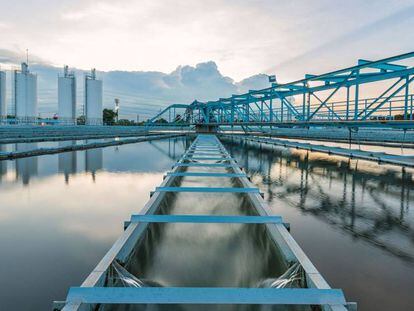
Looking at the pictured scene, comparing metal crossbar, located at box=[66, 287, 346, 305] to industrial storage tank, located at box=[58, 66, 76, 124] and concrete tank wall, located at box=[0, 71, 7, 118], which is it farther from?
concrete tank wall, located at box=[0, 71, 7, 118]

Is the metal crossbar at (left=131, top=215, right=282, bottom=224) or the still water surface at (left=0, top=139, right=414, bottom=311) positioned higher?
the metal crossbar at (left=131, top=215, right=282, bottom=224)

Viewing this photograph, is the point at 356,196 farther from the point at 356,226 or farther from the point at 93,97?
the point at 93,97

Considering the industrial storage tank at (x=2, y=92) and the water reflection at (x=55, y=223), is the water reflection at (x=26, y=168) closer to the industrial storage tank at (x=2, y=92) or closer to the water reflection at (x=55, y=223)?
the water reflection at (x=55, y=223)

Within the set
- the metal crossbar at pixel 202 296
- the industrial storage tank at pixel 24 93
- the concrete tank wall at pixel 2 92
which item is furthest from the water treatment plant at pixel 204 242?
the concrete tank wall at pixel 2 92

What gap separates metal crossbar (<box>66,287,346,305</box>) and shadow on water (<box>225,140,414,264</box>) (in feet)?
5.57

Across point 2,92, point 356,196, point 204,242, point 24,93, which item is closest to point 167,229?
point 204,242

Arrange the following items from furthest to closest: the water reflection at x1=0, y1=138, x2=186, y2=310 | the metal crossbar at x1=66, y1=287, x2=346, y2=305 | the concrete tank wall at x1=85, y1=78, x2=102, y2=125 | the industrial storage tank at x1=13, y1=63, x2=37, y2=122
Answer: the concrete tank wall at x1=85, y1=78, x2=102, y2=125 → the industrial storage tank at x1=13, y1=63, x2=37, y2=122 → the water reflection at x1=0, y1=138, x2=186, y2=310 → the metal crossbar at x1=66, y1=287, x2=346, y2=305

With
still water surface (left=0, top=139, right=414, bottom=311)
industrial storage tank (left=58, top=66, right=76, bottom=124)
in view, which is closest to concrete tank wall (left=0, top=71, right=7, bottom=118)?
industrial storage tank (left=58, top=66, right=76, bottom=124)

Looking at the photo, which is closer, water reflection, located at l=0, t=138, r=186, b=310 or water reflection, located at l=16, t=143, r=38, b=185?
water reflection, located at l=0, t=138, r=186, b=310

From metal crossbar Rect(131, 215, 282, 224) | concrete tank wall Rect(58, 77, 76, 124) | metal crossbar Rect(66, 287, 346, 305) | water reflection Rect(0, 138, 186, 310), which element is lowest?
water reflection Rect(0, 138, 186, 310)

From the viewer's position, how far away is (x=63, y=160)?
30.1ft

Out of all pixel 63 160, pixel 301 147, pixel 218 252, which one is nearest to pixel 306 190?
pixel 218 252

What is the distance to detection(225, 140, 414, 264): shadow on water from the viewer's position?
3.40m

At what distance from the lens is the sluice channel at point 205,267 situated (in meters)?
1.57
